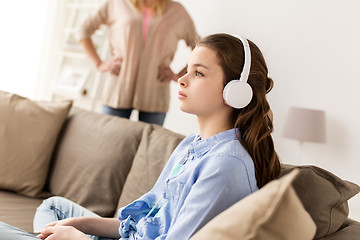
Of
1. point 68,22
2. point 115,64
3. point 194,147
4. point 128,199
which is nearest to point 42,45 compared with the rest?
point 68,22

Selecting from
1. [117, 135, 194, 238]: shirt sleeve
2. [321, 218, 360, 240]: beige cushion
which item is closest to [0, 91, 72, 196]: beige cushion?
[117, 135, 194, 238]: shirt sleeve

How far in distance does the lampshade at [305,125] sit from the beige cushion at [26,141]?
5.36ft

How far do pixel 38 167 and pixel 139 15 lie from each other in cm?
111

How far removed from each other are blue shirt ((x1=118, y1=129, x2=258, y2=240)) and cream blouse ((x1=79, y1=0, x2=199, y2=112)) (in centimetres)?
154

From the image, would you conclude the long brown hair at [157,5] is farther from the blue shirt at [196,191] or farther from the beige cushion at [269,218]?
the beige cushion at [269,218]

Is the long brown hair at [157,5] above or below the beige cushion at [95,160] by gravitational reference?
above

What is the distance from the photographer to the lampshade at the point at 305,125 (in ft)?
10.5

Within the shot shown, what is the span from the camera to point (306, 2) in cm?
341

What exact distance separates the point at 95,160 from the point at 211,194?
112cm

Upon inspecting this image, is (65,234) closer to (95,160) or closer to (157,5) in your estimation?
(95,160)

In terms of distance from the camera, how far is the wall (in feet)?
10.5

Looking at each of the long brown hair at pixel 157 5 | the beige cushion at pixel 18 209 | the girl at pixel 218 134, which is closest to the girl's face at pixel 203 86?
the girl at pixel 218 134

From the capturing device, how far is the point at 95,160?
2133 mm

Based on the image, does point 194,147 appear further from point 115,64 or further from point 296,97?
point 296,97
